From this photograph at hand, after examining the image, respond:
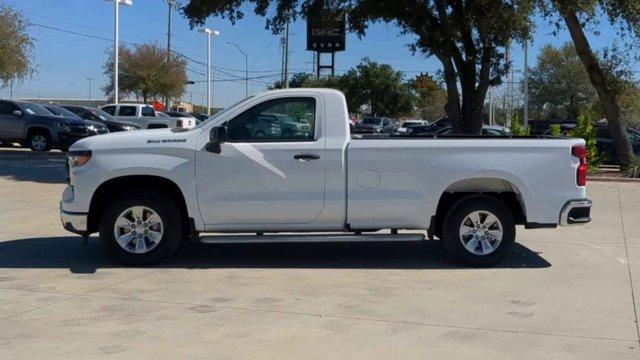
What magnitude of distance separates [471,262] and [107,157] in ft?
13.7

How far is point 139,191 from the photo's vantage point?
25.7ft

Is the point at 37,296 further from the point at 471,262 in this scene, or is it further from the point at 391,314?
the point at 471,262

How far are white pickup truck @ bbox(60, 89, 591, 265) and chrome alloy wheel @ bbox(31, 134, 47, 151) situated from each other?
16088 mm

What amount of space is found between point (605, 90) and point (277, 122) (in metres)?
15.2

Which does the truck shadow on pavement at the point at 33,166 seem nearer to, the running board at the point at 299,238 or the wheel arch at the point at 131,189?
the wheel arch at the point at 131,189

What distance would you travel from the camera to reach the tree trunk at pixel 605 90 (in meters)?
19.8

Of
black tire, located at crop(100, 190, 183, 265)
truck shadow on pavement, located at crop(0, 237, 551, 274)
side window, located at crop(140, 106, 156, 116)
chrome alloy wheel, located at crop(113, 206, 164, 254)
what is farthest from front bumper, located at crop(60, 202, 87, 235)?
side window, located at crop(140, 106, 156, 116)

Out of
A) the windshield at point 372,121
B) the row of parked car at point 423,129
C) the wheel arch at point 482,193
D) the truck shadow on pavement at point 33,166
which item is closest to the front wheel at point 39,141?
the truck shadow on pavement at point 33,166

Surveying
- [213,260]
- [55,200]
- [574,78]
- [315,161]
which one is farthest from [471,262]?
[574,78]

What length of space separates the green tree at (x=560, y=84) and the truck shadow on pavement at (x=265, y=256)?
5261cm

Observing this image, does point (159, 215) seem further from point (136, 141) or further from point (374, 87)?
point (374, 87)

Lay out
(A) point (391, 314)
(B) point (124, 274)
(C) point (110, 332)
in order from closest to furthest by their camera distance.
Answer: (C) point (110, 332)
(A) point (391, 314)
(B) point (124, 274)

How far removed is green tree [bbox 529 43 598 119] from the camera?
5891 cm

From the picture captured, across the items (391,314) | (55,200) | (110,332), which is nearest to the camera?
(110,332)
